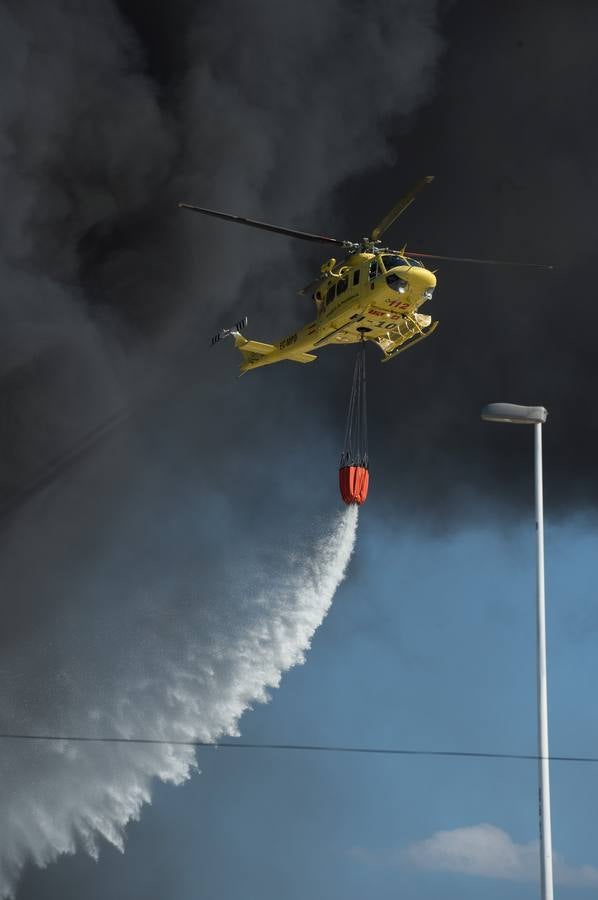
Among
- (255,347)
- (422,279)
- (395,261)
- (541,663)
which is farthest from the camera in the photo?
(255,347)

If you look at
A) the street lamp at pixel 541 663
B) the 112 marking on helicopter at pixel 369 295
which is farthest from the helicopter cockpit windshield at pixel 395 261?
the street lamp at pixel 541 663

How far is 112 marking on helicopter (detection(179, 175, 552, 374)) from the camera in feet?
185

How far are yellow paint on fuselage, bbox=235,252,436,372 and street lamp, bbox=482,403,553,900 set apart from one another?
46.6ft

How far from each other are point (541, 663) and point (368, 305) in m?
23.6

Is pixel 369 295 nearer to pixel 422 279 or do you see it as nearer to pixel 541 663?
pixel 422 279

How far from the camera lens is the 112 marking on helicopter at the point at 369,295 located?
5634 centimetres

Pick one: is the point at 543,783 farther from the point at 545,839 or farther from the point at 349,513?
the point at 349,513

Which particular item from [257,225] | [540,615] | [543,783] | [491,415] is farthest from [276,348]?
[543,783]

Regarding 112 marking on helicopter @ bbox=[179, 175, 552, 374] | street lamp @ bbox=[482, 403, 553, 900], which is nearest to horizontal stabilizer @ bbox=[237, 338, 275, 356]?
112 marking on helicopter @ bbox=[179, 175, 552, 374]

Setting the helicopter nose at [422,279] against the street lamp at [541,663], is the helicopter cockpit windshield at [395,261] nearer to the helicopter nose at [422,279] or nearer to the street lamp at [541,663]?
the helicopter nose at [422,279]

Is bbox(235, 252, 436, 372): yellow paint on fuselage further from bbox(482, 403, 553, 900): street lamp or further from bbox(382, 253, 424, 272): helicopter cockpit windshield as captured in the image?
bbox(482, 403, 553, 900): street lamp

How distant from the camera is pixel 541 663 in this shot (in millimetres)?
40406

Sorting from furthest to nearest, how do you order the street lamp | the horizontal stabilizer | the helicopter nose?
the horizontal stabilizer < the helicopter nose < the street lamp

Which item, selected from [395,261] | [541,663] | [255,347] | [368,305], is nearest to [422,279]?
[395,261]
